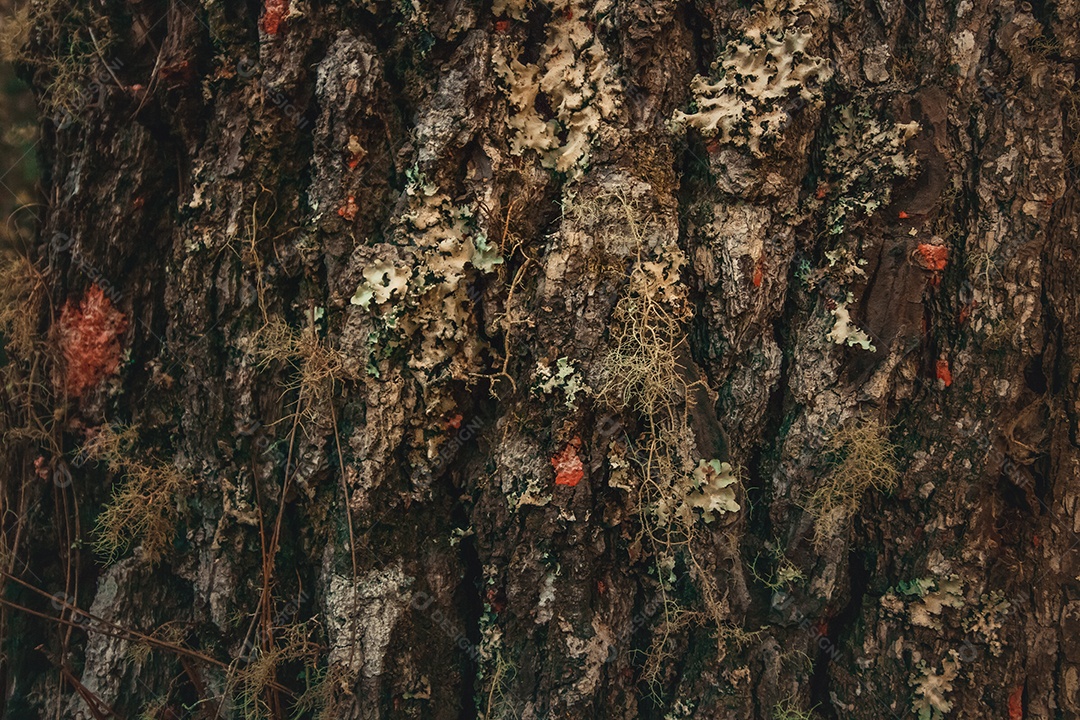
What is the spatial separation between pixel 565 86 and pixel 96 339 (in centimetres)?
174

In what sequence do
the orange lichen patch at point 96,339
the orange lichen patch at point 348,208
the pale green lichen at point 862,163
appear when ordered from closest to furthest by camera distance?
the pale green lichen at point 862,163, the orange lichen patch at point 348,208, the orange lichen patch at point 96,339

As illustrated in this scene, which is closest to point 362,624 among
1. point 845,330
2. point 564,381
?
point 564,381

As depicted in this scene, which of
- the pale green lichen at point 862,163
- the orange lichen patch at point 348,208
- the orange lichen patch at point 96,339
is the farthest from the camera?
the orange lichen patch at point 96,339

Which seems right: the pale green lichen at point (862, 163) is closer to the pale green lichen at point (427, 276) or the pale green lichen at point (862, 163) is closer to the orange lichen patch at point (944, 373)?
the orange lichen patch at point (944, 373)

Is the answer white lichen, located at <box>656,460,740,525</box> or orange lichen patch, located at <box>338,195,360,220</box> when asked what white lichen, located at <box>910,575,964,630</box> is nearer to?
white lichen, located at <box>656,460,740,525</box>

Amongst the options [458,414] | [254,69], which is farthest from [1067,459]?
[254,69]

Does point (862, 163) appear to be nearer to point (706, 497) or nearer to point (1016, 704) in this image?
point (706, 497)

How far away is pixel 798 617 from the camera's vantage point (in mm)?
1998

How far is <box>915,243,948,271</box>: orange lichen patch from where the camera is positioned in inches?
75.2

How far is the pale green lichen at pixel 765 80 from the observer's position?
1.90 meters

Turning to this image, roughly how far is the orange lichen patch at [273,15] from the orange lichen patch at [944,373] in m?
2.23

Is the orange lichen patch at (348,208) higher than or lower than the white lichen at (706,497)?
higher

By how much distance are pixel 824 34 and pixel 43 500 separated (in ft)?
9.62

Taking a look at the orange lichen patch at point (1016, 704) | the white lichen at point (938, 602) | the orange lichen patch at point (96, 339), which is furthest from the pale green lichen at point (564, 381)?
the orange lichen patch at point (1016, 704)
